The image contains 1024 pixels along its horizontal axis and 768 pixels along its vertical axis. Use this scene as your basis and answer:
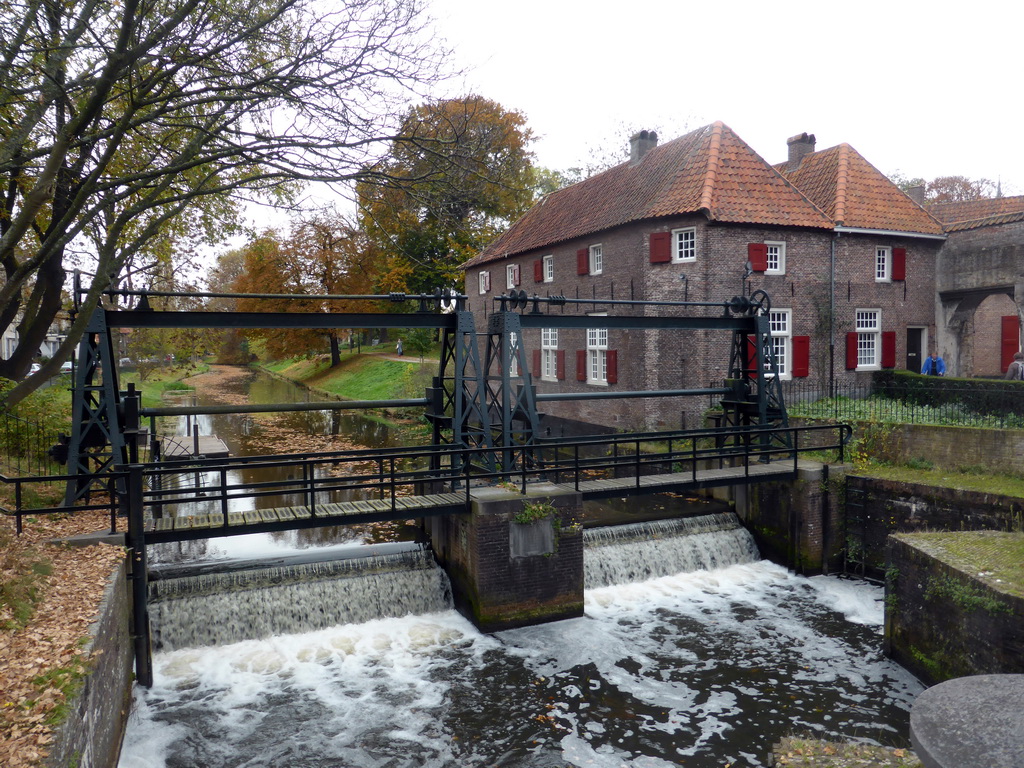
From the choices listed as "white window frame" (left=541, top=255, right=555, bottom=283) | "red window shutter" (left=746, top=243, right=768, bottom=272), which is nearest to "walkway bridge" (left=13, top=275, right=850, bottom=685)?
"red window shutter" (left=746, top=243, right=768, bottom=272)

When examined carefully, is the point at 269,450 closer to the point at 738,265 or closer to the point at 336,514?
the point at 336,514

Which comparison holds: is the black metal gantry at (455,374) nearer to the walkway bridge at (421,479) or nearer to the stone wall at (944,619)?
the walkway bridge at (421,479)

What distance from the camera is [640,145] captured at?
2561 cm

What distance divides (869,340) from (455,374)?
16.3 m

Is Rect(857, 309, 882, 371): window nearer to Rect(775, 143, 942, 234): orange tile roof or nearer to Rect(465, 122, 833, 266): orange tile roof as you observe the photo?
Rect(775, 143, 942, 234): orange tile roof

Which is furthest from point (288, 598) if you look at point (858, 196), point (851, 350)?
point (858, 196)

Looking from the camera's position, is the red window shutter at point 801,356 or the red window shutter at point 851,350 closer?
the red window shutter at point 801,356

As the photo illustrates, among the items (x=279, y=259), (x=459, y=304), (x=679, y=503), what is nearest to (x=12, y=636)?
(x=459, y=304)

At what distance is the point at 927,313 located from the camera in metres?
23.2

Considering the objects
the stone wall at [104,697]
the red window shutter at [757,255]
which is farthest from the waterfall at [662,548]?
the red window shutter at [757,255]

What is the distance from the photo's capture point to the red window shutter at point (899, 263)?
73.2 ft

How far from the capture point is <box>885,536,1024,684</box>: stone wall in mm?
7590

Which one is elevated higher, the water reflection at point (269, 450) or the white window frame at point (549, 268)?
the white window frame at point (549, 268)

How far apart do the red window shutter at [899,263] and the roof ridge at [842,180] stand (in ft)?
7.52
